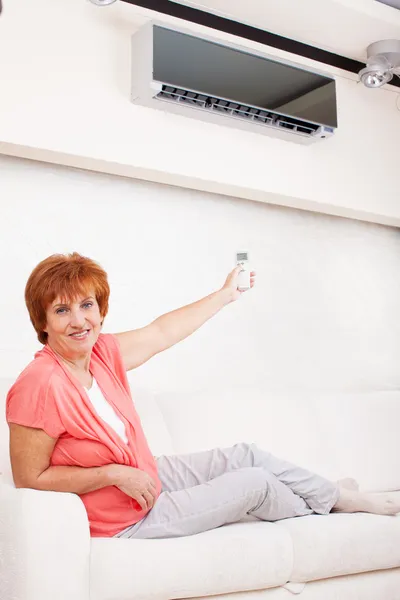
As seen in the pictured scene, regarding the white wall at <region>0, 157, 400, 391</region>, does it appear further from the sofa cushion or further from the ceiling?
the ceiling

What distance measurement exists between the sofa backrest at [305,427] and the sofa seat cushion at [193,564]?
0.81 meters

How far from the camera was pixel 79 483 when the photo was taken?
204 centimetres

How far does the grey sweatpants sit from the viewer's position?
7.09ft

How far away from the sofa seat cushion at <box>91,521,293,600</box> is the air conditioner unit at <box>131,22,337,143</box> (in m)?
1.88

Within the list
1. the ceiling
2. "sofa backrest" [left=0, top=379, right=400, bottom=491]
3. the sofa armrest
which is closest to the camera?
the sofa armrest

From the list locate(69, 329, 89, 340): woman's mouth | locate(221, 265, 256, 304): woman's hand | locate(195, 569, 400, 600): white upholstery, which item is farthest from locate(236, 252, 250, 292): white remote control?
locate(195, 569, 400, 600): white upholstery

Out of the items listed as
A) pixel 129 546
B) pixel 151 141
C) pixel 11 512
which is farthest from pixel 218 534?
pixel 151 141

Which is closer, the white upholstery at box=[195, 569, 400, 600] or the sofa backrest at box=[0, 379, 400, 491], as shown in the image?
the white upholstery at box=[195, 569, 400, 600]

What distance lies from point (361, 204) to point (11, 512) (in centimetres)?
268

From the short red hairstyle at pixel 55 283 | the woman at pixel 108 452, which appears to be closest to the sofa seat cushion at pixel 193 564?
the woman at pixel 108 452

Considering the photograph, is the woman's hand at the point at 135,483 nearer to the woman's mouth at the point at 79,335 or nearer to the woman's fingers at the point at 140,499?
the woman's fingers at the point at 140,499

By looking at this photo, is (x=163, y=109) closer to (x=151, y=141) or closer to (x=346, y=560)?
(x=151, y=141)

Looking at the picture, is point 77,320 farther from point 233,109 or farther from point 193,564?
point 233,109

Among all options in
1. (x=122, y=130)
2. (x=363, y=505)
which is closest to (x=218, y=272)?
(x=122, y=130)
